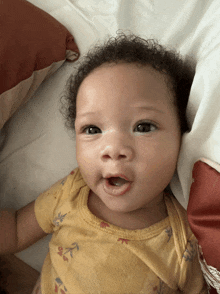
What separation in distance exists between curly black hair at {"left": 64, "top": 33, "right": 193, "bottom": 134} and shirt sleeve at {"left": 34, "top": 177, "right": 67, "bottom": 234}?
27 centimetres

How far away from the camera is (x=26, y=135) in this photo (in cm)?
97

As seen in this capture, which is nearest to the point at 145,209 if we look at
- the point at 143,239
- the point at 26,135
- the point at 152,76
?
the point at 143,239

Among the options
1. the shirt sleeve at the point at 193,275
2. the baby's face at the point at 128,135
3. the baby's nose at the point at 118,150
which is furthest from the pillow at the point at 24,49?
the shirt sleeve at the point at 193,275

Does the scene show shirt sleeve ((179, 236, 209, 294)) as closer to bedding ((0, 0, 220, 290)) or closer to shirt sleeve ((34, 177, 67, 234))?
bedding ((0, 0, 220, 290))

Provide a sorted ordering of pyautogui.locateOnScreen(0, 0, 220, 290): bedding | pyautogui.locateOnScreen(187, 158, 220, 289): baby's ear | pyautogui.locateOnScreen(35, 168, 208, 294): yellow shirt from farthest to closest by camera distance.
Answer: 1. pyautogui.locateOnScreen(0, 0, 220, 290): bedding
2. pyautogui.locateOnScreen(35, 168, 208, 294): yellow shirt
3. pyautogui.locateOnScreen(187, 158, 220, 289): baby's ear

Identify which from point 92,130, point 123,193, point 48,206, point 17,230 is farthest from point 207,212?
point 17,230

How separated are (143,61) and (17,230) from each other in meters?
0.66

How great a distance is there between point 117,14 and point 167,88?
0.37 meters

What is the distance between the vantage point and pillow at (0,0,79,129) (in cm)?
74

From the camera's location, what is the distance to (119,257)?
2.36 feet

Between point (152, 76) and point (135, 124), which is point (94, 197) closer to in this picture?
point (135, 124)

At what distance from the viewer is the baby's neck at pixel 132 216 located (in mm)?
760

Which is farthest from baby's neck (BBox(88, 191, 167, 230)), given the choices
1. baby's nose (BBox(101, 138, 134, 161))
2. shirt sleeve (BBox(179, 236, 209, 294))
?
baby's nose (BBox(101, 138, 134, 161))

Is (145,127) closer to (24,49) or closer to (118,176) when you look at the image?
(118,176)
